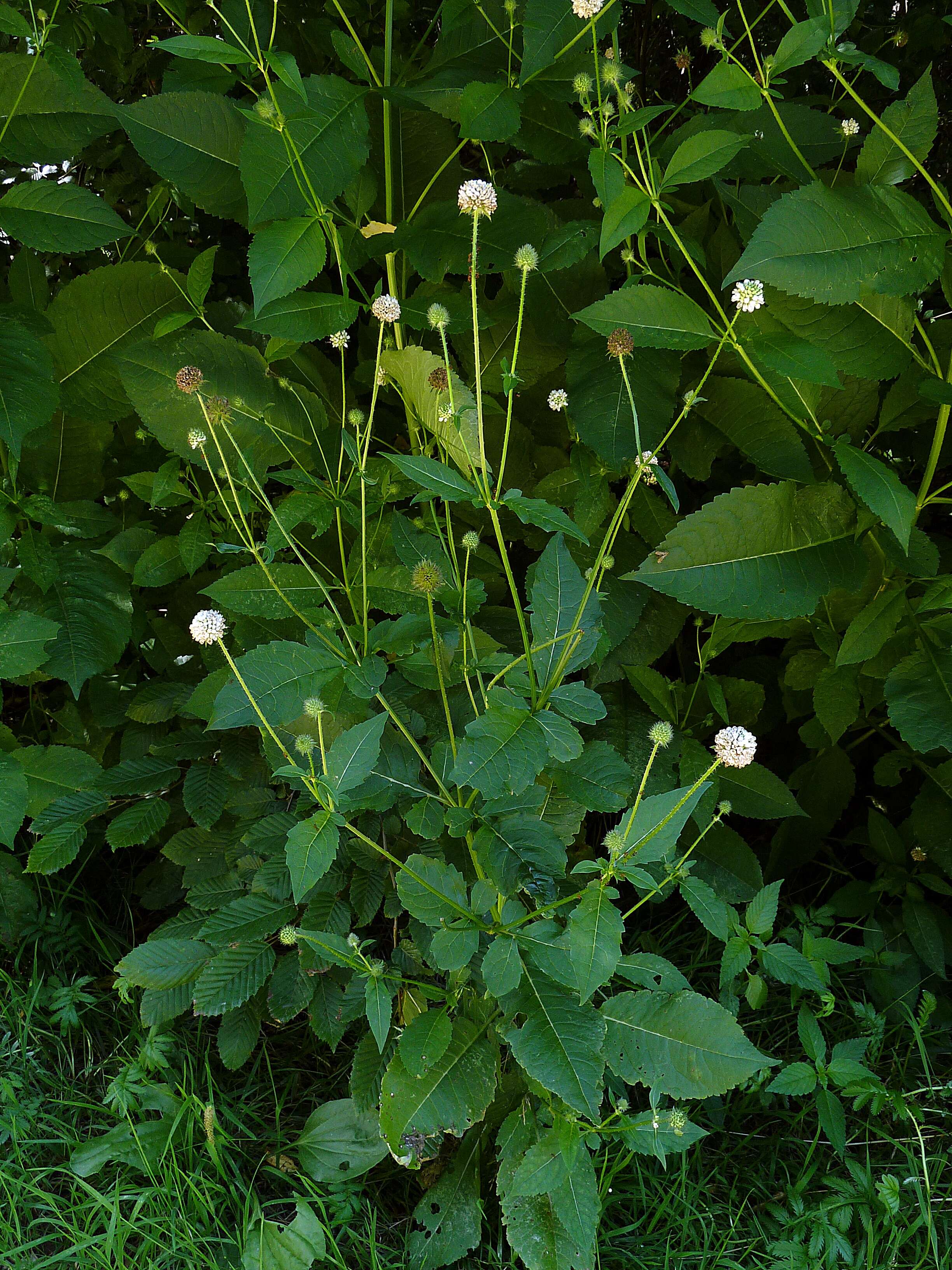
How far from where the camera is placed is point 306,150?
154 cm

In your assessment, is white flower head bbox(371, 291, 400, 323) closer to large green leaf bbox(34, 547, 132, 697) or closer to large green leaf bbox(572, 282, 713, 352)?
large green leaf bbox(572, 282, 713, 352)

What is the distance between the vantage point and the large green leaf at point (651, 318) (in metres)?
1.52

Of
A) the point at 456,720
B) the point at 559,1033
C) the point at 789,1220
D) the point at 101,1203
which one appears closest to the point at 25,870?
the point at 101,1203

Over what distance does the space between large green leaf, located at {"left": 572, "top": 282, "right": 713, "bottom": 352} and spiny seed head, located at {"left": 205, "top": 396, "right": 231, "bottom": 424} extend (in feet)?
1.87

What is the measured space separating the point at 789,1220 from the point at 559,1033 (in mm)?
611

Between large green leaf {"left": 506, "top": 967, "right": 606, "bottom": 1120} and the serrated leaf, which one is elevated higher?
large green leaf {"left": 506, "top": 967, "right": 606, "bottom": 1120}

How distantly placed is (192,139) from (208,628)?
855 mm

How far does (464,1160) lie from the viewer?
172cm

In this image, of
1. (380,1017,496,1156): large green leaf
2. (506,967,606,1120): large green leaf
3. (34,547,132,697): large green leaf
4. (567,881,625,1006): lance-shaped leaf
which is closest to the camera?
(567,881,625,1006): lance-shaped leaf

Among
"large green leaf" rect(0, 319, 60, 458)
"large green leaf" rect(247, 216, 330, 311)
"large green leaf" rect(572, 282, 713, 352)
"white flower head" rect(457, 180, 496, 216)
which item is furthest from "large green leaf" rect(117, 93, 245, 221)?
"large green leaf" rect(572, 282, 713, 352)

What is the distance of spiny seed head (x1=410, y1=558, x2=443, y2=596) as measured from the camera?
142cm

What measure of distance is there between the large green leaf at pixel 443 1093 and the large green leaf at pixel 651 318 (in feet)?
3.55

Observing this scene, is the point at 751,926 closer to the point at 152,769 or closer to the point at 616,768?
the point at 616,768

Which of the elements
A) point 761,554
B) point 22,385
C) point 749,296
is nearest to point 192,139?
point 22,385
